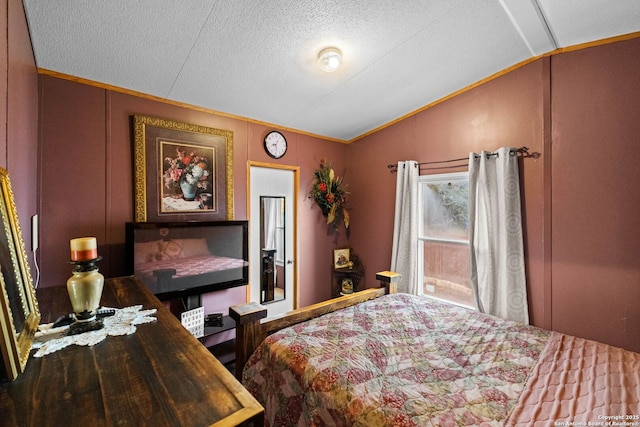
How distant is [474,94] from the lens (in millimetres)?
2756

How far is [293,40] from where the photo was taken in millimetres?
1897

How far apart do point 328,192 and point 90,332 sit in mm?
2916

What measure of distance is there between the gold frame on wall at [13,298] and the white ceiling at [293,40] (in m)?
1.25

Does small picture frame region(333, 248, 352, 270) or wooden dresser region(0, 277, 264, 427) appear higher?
wooden dresser region(0, 277, 264, 427)

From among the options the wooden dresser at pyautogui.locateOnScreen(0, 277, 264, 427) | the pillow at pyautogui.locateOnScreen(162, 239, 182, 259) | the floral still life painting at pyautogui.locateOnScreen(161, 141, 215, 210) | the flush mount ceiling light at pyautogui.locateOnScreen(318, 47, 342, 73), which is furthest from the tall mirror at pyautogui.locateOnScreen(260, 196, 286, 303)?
the wooden dresser at pyautogui.locateOnScreen(0, 277, 264, 427)

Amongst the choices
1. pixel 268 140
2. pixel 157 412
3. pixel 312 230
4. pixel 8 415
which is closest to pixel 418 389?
pixel 157 412

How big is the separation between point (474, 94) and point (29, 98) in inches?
136

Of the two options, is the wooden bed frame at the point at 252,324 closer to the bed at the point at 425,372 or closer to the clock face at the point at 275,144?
the bed at the point at 425,372

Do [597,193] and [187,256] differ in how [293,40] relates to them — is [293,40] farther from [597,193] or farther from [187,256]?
[597,193]

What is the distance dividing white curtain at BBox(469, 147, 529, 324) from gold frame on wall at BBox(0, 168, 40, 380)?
2962 mm

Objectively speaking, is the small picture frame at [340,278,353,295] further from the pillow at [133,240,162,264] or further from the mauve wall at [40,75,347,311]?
the pillow at [133,240,162,264]

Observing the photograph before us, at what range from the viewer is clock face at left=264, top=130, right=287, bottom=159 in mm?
3193

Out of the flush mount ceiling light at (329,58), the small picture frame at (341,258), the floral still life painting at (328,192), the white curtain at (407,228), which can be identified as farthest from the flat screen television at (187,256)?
the white curtain at (407,228)

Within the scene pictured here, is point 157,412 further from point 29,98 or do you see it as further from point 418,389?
point 29,98
